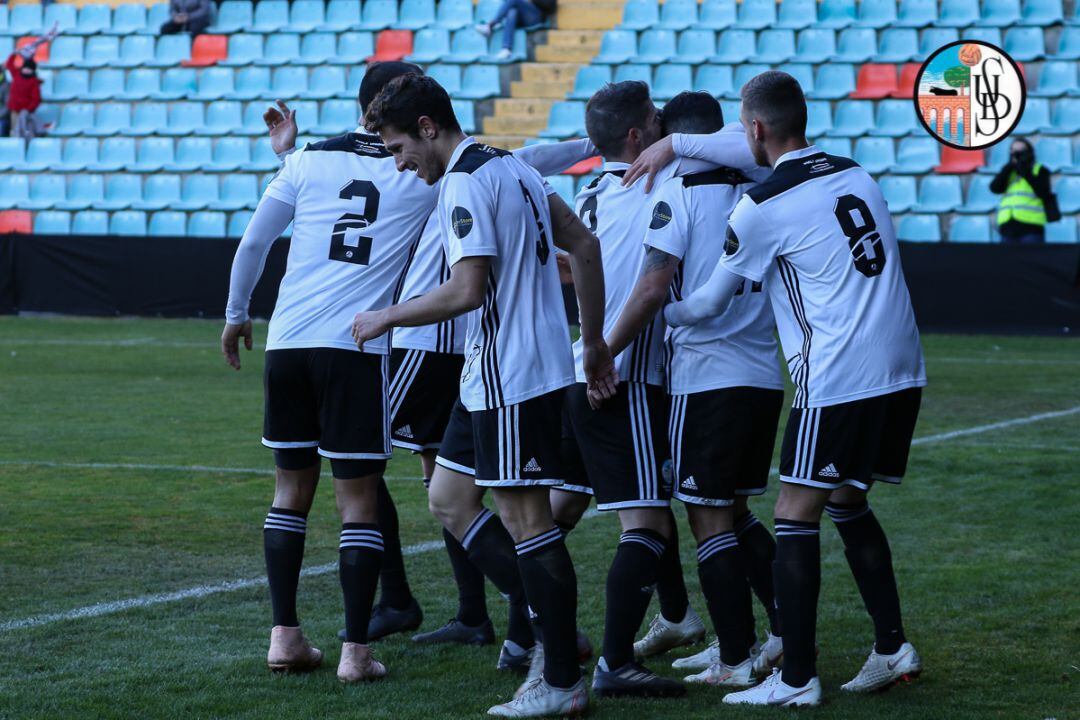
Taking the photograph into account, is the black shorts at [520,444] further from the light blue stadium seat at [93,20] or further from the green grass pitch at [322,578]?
the light blue stadium seat at [93,20]

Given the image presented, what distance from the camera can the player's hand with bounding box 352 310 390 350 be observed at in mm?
4258

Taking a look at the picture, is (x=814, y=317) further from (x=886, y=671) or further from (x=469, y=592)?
(x=469, y=592)

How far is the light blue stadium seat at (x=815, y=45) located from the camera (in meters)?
20.8

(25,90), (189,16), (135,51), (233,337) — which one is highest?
(189,16)

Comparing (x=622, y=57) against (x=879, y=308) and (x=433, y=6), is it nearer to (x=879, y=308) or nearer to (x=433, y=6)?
(x=433, y=6)

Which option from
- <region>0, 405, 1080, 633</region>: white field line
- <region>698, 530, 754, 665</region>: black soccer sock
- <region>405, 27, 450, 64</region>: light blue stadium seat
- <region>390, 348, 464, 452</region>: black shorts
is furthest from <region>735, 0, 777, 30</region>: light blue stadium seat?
<region>698, 530, 754, 665</region>: black soccer sock

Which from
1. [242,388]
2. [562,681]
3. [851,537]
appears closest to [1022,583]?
[851,537]

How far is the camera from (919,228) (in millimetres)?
18672

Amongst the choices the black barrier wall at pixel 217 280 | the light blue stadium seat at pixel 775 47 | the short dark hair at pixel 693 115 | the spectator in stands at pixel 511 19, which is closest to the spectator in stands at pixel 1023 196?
the black barrier wall at pixel 217 280

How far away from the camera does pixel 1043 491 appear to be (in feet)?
27.1

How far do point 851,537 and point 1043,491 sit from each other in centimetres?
388

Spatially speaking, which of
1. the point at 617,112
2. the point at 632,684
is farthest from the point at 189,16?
the point at 632,684

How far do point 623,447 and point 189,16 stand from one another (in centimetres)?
2081

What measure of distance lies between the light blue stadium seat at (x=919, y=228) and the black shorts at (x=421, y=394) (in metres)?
13.8
